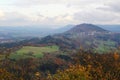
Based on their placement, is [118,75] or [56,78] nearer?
[56,78]

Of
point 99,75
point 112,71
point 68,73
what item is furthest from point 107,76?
point 68,73

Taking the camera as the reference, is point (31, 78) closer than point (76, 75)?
No

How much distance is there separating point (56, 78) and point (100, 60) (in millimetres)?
23034

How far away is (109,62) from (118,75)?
8107 millimetres

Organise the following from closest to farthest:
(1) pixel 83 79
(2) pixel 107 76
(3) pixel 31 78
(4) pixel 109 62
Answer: (1) pixel 83 79
(2) pixel 107 76
(4) pixel 109 62
(3) pixel 31 78

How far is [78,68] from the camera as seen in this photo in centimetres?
5716

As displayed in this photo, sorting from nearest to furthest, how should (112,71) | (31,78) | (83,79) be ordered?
(83,79)
(112,71)
(31,78)

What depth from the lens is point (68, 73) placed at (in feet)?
186

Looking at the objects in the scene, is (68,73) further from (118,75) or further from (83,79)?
(118,75)

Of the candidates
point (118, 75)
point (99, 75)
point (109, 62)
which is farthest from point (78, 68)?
point (109, 62)

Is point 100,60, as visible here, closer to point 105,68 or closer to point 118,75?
point 105,68

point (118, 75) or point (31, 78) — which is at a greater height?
point (118, 75)

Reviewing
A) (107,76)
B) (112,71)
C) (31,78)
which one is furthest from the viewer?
(31,78)

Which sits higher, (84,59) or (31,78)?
(84,59)
